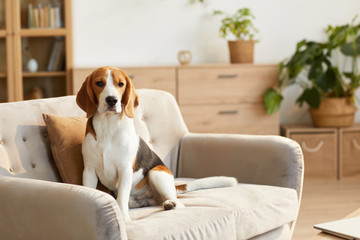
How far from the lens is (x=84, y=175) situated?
215 centimetres

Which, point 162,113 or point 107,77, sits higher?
point 107,77

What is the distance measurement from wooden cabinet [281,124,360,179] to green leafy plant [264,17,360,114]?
228 mm

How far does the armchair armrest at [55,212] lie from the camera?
5.48 ft

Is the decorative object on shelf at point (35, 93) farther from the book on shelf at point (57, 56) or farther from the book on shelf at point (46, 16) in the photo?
the book on shelf at point (46, 16)

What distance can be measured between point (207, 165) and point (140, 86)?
1.75 metres

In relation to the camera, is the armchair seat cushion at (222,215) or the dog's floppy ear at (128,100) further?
the dog's floppy ear at (128,100)

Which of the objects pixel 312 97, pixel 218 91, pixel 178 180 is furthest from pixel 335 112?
pixel 178 180

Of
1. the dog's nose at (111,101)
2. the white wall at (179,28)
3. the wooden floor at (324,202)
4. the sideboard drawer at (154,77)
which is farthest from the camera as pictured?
the white wall at (179,28)

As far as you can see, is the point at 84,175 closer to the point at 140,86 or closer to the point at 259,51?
the point at 140,86

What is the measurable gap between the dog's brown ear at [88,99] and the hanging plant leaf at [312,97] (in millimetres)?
2741

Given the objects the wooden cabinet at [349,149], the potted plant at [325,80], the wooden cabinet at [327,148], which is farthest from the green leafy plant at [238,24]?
the wooden cabinet at [349,149]

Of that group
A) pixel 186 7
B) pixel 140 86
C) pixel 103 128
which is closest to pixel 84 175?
pixel 103 128

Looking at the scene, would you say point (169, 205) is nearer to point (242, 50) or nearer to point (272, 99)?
point (272, 99)

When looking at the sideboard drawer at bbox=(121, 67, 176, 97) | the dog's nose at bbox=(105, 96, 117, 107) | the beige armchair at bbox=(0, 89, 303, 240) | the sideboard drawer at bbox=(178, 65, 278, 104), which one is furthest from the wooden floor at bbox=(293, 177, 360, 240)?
the dog's nose at bbox=(105, 96, 117, 107)
